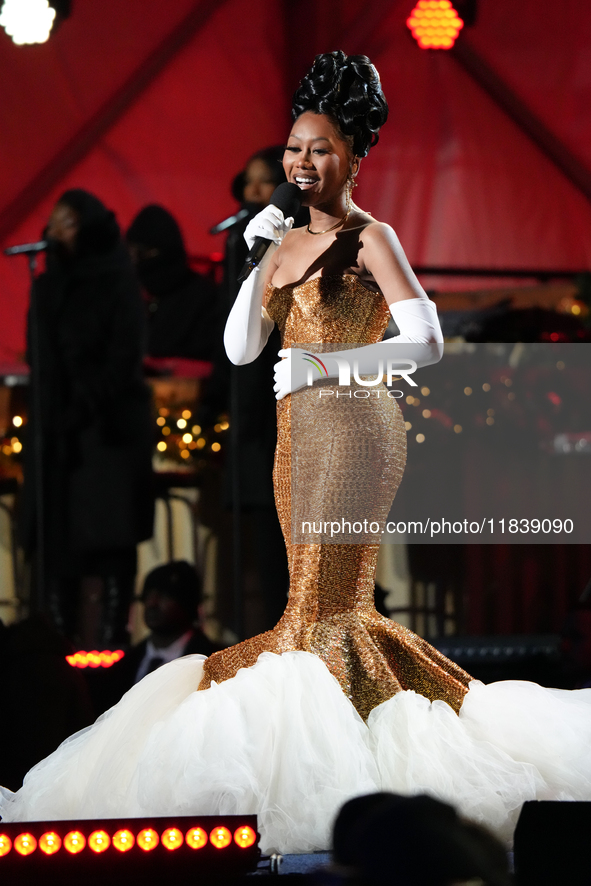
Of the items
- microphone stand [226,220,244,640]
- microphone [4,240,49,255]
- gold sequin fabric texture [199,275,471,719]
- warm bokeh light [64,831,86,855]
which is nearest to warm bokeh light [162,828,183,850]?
warm bokeh light [64,831,86,855]

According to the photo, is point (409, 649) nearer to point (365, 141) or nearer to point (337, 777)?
point (337, 777)

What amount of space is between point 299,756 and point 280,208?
3.60 feet

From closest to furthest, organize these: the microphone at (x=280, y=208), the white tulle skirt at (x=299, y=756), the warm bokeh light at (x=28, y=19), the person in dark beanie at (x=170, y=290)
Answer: the white tulle skirt at (x=299, y=756)
the microphone at (x=280, y=208)
the warm bokeh light at (x=28, y=19)
the person in dark beanie at (x=170, y=290)

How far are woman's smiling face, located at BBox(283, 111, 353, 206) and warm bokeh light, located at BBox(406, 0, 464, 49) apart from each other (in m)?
2.63

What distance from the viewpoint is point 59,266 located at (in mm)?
3730

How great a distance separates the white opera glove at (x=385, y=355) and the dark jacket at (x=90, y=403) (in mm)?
1600

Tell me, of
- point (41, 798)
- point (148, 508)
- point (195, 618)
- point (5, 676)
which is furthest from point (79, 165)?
point (41, 798)

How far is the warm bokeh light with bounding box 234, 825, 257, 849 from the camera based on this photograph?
1.59 metres

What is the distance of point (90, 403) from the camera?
3.62 meters

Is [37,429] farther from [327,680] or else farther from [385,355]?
[327,680]

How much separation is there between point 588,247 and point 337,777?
414 cm

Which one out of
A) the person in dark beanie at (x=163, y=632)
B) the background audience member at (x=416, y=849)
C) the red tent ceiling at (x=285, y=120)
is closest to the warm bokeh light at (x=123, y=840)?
the background audience member at (x=416, y=849)

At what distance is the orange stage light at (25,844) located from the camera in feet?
5.33

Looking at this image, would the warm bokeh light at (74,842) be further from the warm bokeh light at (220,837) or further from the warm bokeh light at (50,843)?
the warm bokeh light at (220,837)
